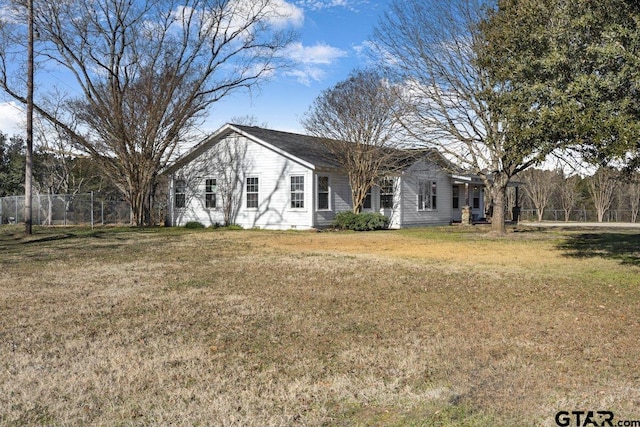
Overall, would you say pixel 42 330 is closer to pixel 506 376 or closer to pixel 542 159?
pixel 506 376

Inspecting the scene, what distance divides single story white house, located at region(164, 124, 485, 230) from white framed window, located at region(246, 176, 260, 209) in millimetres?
44

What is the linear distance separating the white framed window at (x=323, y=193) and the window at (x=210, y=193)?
585 centimetres

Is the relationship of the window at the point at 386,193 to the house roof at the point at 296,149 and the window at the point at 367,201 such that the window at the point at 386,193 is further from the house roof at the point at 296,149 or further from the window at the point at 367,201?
the house roof at the point at 296,149

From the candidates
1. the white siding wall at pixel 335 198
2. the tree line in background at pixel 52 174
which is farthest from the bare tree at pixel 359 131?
the tree line in background at pixel 52 174

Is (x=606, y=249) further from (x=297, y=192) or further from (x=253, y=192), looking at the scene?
(x=253, y=192)

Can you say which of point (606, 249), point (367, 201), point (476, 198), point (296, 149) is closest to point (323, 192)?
point (296, 149)

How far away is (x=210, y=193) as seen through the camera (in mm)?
26750

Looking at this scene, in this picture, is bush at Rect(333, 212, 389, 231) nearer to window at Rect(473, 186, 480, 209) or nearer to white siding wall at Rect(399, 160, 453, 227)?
white siding wall at Rect(399, 160, 453, 227)

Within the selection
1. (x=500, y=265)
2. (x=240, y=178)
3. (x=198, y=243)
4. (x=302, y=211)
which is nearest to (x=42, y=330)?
(x=500, y=265)

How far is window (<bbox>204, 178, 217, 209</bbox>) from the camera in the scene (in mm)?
26672

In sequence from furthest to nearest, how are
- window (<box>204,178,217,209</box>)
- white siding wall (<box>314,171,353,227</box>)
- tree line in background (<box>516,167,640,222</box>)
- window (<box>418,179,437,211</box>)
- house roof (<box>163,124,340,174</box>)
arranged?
tree line in background (<box>516,167,640,222</box>), window (<box>418,179,437,211</box>), window (<box>204,178,217,209</box>), house roof (<box>163,124,340,174</box>), white siding wall (<box>314,171,353,227</box>)

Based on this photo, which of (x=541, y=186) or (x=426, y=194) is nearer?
(x=426, y=194)

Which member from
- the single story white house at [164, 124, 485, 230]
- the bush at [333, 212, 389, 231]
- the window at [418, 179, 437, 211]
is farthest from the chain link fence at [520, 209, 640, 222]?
the bush at [333, 212, 389, 231]

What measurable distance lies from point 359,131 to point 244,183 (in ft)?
20.4
